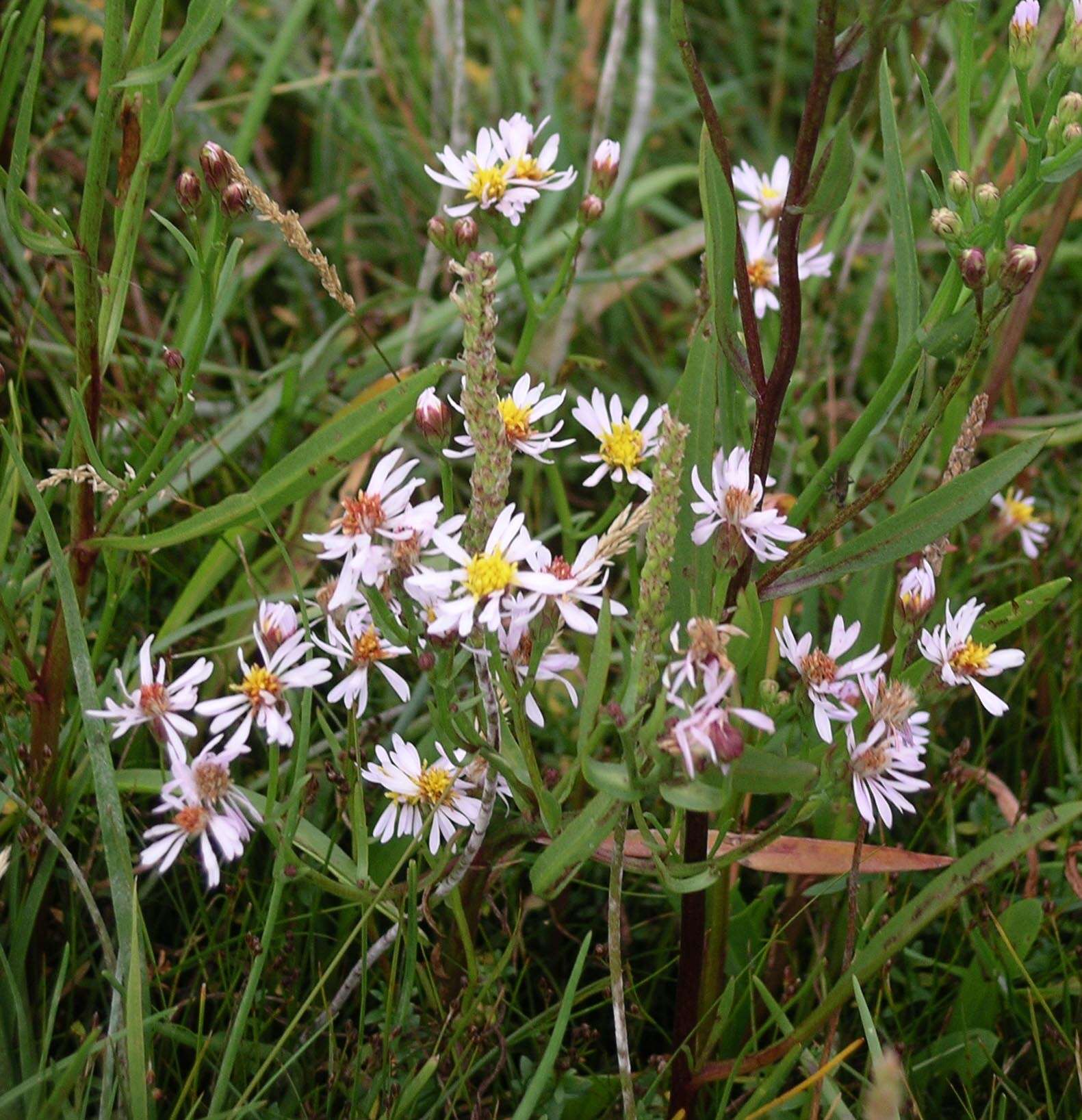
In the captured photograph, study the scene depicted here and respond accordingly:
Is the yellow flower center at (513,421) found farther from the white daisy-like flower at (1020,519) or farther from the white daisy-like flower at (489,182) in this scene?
the white daisy-like flower at (1020,519)

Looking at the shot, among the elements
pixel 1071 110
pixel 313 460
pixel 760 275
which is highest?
pixel 1071 110

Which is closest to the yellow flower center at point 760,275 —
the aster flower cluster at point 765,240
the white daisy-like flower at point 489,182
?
the aster flower cluster at point 765,240

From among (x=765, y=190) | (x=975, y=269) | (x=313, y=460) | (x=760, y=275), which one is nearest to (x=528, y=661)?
(x=313, y=460)

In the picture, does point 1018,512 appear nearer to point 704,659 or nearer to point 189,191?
point 704,659

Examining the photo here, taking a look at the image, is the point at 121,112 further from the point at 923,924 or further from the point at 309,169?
the point at 309,169

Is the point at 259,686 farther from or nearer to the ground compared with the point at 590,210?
nearer to the ground

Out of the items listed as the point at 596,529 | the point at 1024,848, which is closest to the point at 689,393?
the point at 596,529
